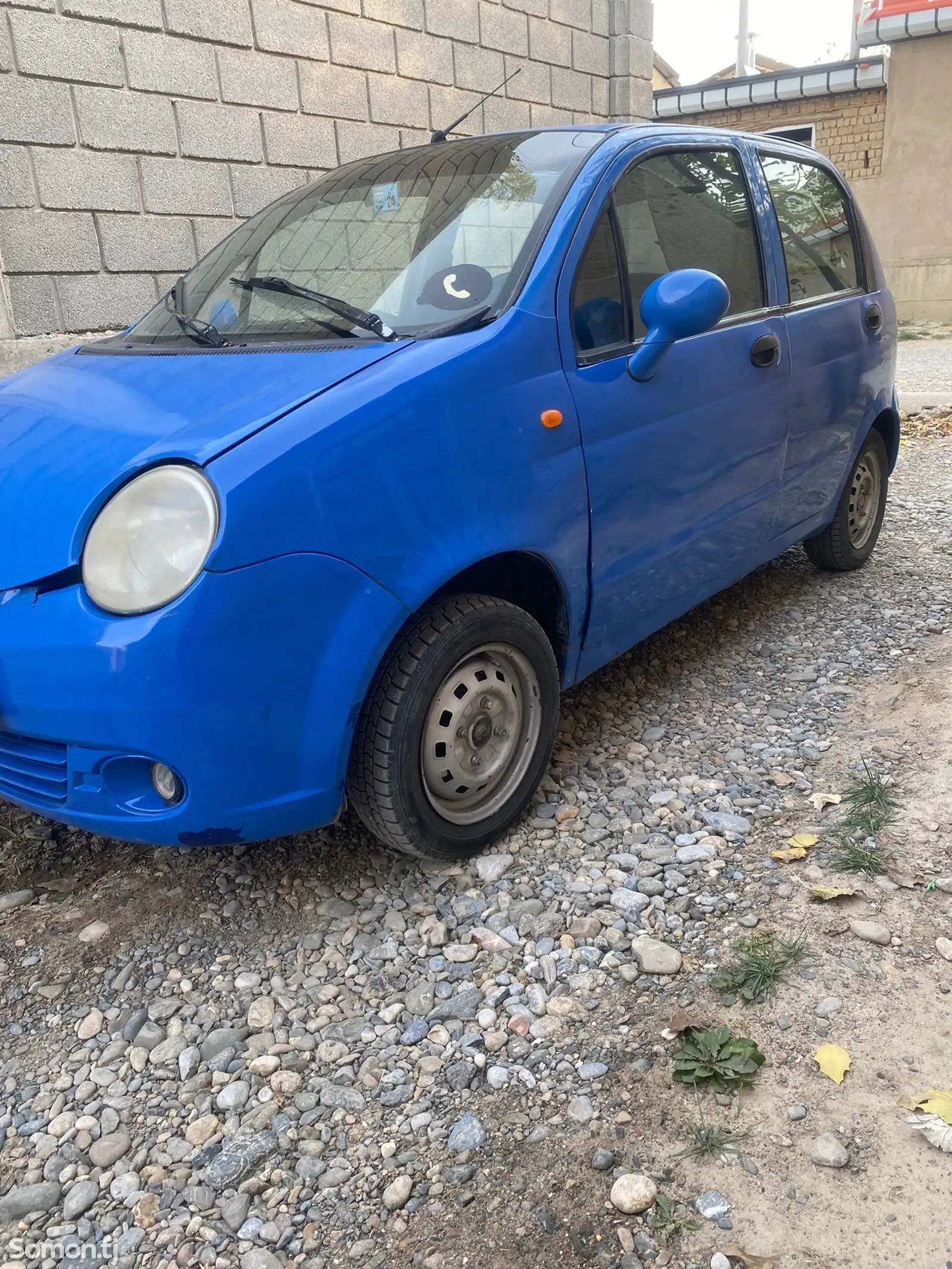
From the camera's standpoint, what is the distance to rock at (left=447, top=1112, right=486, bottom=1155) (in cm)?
176

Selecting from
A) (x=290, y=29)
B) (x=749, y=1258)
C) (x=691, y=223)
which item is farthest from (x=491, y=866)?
(x=290, y=29)

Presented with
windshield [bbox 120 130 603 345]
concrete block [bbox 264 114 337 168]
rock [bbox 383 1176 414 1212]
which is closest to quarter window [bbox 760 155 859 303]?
windshield [bbox 120 130 603 345]

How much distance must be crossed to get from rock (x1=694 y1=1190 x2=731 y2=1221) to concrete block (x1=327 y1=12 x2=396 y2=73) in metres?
7.18

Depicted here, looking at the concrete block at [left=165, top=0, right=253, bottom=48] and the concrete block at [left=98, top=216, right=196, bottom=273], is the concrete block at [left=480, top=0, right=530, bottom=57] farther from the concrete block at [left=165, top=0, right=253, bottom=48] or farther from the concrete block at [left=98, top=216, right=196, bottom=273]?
the concrete block at [left=98, top=216, right=196, bottom=273]

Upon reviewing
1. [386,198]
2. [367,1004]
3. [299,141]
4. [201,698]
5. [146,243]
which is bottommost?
[367,1004]

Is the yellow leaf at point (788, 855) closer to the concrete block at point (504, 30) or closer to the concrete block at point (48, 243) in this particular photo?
the concrete block at point (48, 243)

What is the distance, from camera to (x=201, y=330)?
2744 mm

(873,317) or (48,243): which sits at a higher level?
(48,243)

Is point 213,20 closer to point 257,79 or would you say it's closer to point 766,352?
point 257,79

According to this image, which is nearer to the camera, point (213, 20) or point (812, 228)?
point (812, 228)

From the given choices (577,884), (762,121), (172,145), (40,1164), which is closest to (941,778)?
(577,884)

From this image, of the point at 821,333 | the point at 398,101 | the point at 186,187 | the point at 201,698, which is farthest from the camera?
the point at 398,101

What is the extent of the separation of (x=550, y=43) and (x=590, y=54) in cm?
56

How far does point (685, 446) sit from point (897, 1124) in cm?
194
